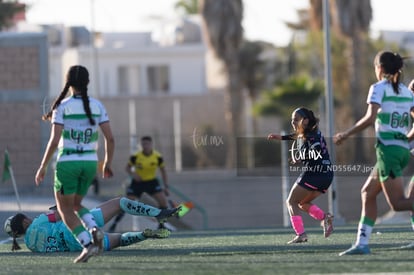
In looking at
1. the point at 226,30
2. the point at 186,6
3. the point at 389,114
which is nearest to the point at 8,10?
the point at 226,30

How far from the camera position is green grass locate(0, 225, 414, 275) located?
33.5 ft

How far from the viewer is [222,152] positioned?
42781 mm

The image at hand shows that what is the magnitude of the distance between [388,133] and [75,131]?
2.99 metres

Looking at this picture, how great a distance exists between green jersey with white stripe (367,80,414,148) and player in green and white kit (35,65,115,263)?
2616mm

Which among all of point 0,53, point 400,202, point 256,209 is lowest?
point 256,209

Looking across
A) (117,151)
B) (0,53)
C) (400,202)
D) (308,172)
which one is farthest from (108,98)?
(400,202)

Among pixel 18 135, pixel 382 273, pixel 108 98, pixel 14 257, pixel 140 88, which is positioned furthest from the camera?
pixel 140 88

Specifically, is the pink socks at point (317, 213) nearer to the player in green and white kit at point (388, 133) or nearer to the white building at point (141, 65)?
the player in green and white kit at point (388, 133)

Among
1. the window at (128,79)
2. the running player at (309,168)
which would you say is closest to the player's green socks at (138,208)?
the running player at (309,168)

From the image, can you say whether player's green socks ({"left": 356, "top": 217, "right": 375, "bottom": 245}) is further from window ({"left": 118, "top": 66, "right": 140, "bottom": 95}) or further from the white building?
window ({"left": 118, "top": 66, "right": 140, "bottom": 95})

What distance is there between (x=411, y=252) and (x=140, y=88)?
144 feet

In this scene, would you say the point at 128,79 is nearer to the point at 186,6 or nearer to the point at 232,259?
the point at 186,6

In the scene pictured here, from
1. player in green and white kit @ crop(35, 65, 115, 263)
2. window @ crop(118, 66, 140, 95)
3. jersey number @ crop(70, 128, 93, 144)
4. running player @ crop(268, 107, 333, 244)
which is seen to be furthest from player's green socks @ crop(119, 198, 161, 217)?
window @ crop(118, 66, 140, 95)

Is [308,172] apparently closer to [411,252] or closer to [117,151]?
[411,252]
